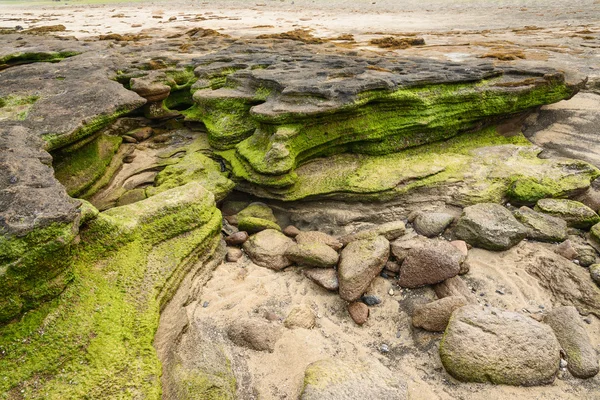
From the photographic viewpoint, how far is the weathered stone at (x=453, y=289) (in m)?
4.20

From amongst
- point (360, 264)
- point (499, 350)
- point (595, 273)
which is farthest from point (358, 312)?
point (595, 273)

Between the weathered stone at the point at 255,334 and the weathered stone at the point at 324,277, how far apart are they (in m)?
0.79

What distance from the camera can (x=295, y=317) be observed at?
13.5 ft

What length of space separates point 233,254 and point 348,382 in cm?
242

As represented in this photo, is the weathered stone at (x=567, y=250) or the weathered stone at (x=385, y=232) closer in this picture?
the weathered stone at (x=567, y=250)

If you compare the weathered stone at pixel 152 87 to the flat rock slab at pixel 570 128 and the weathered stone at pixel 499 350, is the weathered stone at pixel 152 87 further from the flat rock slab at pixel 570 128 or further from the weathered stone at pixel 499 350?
the flat rock slab at pixel 570 128

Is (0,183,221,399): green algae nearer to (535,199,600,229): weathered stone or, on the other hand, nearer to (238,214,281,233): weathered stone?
(238,214,281,233): weathered stone

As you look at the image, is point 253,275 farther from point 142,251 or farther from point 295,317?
point 142,251

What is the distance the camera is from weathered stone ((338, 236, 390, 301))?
428 cm

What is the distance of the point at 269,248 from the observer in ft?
16.6

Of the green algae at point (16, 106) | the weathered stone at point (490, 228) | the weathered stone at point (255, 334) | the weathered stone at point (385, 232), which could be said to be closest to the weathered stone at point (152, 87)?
the green algae at point (16, 106)

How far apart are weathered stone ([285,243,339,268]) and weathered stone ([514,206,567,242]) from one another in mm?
2507

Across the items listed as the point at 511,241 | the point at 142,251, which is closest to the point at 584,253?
the point at 511,241

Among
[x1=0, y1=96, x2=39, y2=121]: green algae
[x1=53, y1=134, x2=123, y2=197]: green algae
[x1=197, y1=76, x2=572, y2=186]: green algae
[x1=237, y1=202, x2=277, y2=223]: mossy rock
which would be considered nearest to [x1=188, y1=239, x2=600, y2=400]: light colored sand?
[x1=237, y1=202, x2=277, y2=223]: mossy rock
